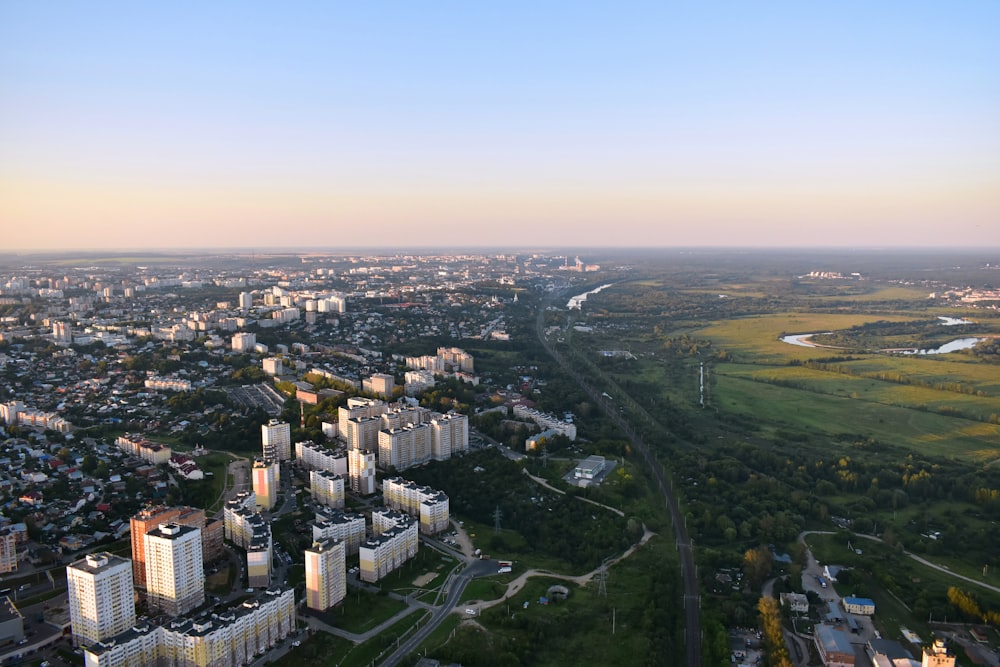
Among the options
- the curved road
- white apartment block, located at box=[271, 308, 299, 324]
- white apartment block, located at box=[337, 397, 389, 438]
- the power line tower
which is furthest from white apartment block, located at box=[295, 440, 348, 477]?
white apartment block, located at box=[271, 308, 299, 324]

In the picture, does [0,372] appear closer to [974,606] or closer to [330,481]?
[330,481]

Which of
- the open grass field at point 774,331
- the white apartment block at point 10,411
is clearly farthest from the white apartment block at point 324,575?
the open grass field at point 774,331

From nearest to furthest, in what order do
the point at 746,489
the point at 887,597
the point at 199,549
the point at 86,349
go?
1. the point at 199,549
2. the point at 887,597
3. the point at 746,489
4. the point at 86,349

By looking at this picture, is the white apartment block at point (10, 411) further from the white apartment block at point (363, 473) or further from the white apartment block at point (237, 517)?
the white apartment block at point (363, 473)

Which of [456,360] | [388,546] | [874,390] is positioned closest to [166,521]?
[388,546]

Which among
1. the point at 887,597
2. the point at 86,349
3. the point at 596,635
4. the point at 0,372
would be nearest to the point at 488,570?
the point at 596,635
